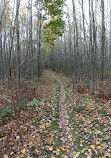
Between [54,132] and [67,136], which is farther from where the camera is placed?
[54,132]

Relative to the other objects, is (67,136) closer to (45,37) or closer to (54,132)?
(54,132)

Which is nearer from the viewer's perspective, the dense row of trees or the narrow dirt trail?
the narrow dirt trail

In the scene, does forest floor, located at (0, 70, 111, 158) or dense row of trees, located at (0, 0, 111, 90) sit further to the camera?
dense row of trees, located at (0, 0, 111, 90)

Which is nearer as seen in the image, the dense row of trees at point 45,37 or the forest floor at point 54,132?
the forest floor at point 54,132

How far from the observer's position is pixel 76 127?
384cm

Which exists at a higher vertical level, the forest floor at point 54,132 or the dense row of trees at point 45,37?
the dense row of trees at point 45,37

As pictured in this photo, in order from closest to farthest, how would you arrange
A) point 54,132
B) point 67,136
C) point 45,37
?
point 67,136
point 54,132
point 45,37

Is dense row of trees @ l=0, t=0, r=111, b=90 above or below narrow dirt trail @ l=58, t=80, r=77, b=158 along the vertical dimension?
above

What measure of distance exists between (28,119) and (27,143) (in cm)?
125

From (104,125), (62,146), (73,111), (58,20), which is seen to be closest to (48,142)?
(62,146)

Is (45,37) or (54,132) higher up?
(45,37)

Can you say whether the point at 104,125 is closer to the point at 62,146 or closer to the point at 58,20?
the point at 62,146

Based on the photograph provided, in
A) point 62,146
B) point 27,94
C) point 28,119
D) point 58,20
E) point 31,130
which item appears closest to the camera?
point 62,146

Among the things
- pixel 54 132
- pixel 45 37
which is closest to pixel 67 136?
pixel 54 132
